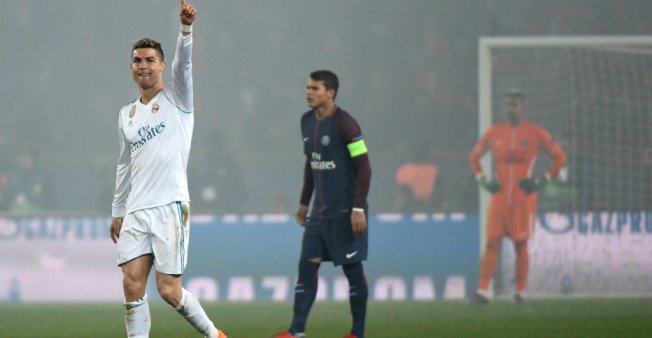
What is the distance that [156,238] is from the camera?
21.7ft

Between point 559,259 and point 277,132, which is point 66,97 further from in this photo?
point 559,259

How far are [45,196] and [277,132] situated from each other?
5237 mm

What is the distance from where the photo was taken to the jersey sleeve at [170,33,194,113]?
6543 mm

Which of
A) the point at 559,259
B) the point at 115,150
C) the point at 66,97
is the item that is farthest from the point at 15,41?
the point at 559,259

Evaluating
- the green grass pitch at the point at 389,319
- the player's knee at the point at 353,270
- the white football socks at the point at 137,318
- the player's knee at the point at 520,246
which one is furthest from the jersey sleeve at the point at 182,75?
the player's knee at the point at 520,246

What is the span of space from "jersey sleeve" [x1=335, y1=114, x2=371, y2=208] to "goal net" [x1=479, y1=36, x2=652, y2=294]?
244 inches

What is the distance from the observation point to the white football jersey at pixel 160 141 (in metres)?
6.64

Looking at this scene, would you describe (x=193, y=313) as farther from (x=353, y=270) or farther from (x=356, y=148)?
(x=356, y=148)

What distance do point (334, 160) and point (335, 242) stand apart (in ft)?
1.54

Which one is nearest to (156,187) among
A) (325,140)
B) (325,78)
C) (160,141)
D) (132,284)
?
(160,141)

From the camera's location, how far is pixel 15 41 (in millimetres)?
21484

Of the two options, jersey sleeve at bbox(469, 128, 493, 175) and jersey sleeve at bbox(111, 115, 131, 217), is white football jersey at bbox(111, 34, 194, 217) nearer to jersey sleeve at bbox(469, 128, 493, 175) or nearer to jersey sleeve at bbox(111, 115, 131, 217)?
jersey sleeve at bbox(111, 115, 131, 217)

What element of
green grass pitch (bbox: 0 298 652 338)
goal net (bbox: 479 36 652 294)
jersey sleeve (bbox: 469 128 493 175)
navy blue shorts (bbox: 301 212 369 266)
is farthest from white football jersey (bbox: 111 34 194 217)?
goal net (bbox: 479 36 652 294)

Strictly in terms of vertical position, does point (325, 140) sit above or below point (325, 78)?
below
